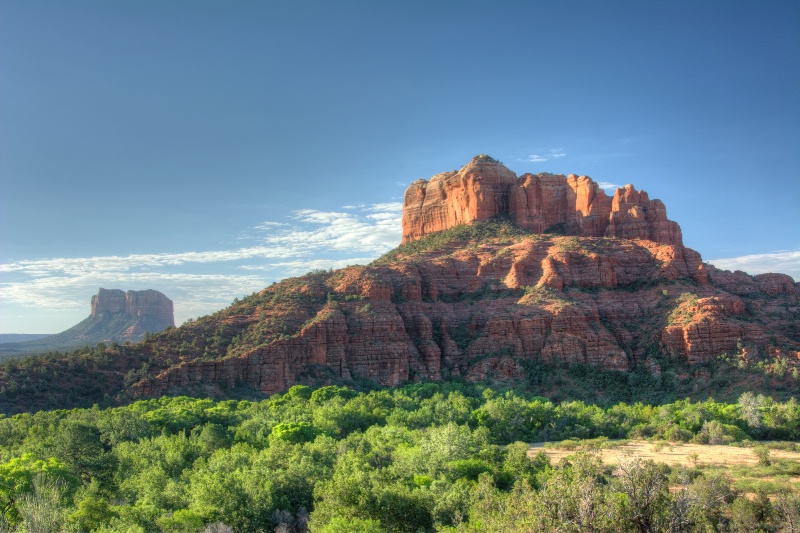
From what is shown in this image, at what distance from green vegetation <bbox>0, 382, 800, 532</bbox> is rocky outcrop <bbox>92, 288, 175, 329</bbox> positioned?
143087mm

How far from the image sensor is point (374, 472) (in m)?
28.5

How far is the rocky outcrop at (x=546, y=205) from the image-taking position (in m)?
102

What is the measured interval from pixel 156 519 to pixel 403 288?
199ft

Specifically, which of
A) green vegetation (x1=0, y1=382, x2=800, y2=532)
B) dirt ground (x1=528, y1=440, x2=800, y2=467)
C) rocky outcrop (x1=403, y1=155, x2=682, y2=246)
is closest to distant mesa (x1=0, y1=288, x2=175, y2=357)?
rocky outcrop (x1=403, y1=155, x2=682, y2=246)

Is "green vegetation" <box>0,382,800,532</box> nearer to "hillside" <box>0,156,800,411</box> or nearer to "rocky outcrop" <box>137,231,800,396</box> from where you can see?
"hillside" <box>0,156,800,411</box>

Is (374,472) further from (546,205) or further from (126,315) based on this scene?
(126,315)

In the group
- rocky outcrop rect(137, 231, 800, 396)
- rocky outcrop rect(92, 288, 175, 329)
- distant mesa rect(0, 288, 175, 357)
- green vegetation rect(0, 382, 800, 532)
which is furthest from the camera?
rocky outcrop rect(92, 288, 175, 329)

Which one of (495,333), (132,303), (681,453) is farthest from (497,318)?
(132,303)

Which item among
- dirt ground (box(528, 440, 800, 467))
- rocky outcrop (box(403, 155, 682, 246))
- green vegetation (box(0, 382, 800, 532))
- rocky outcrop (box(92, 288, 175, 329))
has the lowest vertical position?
dirt ground (box(528, 440, 800, 467))

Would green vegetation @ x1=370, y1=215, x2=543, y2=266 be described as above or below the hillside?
above

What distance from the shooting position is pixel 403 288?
272 feet

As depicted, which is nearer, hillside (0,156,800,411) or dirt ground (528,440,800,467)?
dirt ground (528,440,800,467)

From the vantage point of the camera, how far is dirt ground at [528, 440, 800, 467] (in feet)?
123

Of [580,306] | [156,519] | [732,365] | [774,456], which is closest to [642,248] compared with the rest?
[580,306]
